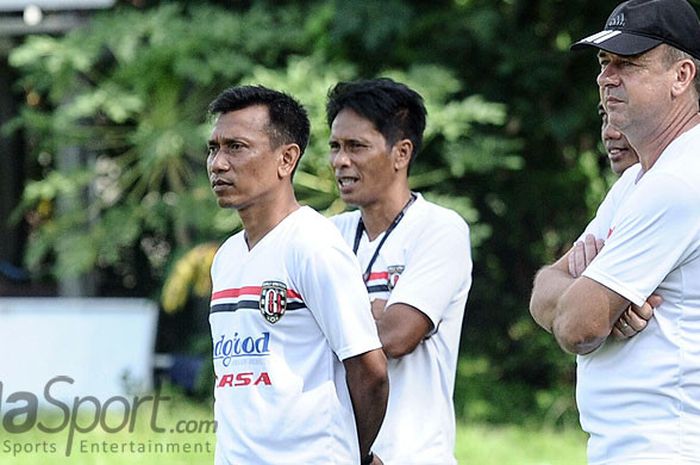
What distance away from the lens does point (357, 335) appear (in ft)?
12.1

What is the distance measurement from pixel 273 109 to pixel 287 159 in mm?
165

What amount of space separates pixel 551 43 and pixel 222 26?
2769 mm

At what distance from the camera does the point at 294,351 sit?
3.72 metres

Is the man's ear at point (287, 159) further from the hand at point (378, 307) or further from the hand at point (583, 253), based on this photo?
the hand at point (583, 253)

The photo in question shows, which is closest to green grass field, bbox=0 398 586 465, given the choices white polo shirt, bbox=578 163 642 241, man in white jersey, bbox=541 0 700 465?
white polo shirt, bbox=578 163 642 241

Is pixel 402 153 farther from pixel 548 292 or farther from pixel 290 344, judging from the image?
pixel 548 292

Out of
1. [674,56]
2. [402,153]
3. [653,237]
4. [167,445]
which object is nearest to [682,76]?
[674,56]

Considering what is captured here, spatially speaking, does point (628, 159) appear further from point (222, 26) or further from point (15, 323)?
point (15, 323)

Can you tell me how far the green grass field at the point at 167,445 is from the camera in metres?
8.23

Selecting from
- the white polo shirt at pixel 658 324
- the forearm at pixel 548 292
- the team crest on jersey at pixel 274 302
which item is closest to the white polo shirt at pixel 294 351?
the team crest on jersey at pixel 274 302

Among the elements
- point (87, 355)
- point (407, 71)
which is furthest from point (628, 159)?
point (87, 355)

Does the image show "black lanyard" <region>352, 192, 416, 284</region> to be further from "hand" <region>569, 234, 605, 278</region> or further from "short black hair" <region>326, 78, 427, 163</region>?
"hand" <region>569, 234, 605, 278</region>

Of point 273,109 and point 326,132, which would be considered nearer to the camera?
point 273,109

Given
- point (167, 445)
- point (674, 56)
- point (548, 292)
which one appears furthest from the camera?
point (167, 445)
